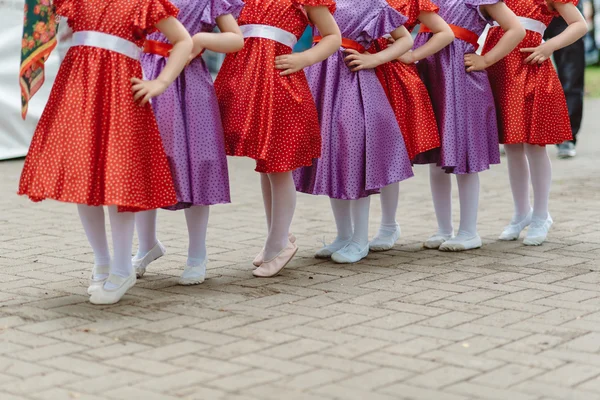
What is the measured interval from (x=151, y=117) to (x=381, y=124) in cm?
136

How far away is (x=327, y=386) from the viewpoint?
321 cm

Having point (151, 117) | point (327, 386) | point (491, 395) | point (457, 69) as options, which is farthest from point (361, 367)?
point (457, 69)

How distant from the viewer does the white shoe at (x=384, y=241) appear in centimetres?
548

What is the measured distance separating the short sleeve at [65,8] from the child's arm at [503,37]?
7.06ft

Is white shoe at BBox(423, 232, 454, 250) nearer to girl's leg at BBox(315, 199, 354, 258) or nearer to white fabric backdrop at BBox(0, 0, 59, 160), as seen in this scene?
girl's leg at BBox(315, 199, 354, 258)

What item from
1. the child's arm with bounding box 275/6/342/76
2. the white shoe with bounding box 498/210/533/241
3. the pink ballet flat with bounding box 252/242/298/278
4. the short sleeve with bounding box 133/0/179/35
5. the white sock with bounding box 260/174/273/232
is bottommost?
the white shoe with bounding box 498/210/533/241

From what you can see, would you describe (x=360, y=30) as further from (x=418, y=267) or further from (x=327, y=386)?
(x=327, y=386)

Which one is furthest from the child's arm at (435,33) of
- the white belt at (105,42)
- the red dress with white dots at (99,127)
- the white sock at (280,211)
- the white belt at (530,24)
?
the white belt at (105,42)

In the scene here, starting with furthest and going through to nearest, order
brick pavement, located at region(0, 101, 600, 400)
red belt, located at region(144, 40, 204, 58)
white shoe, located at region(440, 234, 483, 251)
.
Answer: white shoe, located at region(440, 234, 483, 251), red belt, located at region(144, 40, 204, 58), brick pavement, located at region(0, 101, 600, 400)

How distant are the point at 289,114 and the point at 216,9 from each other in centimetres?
59

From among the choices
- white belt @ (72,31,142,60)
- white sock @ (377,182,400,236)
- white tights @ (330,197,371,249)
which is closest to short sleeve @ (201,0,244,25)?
white belt @ (72,31,142,60)

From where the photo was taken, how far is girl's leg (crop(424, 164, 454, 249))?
218 inches

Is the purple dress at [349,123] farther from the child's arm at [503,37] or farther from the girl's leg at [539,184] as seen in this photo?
the girl's leg at [539,184]

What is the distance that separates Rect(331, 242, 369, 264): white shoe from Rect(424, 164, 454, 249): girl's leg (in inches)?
20.0
